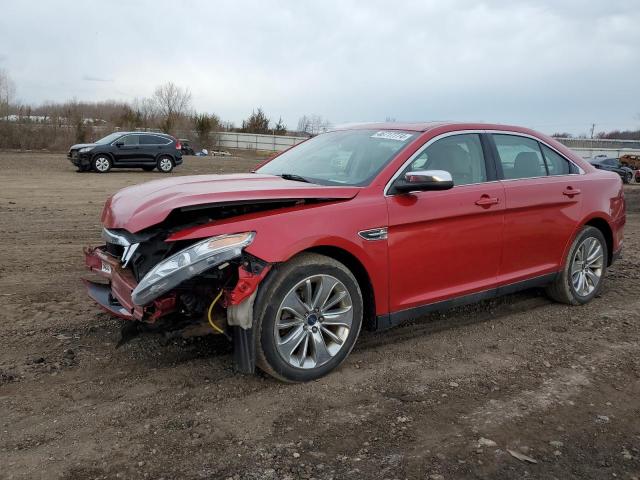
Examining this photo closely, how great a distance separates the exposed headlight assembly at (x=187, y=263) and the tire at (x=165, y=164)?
837 inches

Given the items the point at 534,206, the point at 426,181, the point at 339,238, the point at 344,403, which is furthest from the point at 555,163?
the point at 344,403

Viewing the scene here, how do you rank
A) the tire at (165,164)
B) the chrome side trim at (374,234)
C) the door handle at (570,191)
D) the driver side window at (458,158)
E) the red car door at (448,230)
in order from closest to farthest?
the chrome side trim at (374,234) → the red car door at (448,230) → the driver side window at (458,158) → the door handle at (570,191) → the tire at (165,164)

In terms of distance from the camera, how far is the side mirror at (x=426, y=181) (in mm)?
3875

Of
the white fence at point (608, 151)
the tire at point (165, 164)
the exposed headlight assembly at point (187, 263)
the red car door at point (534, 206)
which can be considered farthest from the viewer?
the white fence at point (608, 151)

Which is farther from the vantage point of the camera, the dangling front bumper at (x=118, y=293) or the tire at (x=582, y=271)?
the tire at (x=582, y=271)

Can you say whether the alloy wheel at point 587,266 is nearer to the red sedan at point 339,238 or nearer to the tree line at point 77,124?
the red sedan at point 339,238

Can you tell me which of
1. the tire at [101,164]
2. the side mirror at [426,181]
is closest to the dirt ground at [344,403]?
the side mirror at [426,181]

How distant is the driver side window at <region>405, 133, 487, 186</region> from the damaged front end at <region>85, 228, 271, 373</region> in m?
1.66

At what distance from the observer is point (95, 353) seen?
4145 millimetres

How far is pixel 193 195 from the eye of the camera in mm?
3488

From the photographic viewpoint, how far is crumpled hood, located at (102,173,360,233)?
344 cm

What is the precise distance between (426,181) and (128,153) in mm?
20682

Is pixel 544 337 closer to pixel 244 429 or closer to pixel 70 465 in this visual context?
pixel 244 429

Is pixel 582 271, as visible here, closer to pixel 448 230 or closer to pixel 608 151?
pixel 448 230
